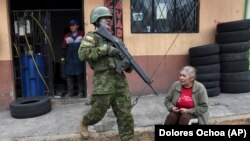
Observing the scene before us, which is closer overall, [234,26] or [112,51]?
[112,51]

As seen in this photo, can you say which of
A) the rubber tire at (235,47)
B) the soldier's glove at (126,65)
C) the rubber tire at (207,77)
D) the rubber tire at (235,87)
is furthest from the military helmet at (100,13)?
the rubber tire at (235,87)

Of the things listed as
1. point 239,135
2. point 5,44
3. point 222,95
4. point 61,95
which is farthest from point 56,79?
point 239,135

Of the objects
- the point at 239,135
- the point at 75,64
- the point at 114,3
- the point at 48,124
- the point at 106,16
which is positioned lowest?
the point at 48,124

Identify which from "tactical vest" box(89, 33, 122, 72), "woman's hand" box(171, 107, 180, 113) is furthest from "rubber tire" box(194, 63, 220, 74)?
"tactical vest" box(89, 33, 122, 72)

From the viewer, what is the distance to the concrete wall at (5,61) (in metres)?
5.94

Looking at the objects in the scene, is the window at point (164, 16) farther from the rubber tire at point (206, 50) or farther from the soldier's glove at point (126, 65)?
the soldier's glove at point (126, 65)

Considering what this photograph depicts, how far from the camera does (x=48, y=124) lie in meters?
5.12

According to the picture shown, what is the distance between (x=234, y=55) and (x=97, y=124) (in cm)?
349

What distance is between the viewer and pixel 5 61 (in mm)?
6043

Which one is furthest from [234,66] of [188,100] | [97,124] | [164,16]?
[97,124]

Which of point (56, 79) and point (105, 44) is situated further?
point (56, 79)

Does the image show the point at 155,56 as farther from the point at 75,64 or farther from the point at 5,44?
the point at 5,44

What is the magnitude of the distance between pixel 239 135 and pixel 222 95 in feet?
12.0

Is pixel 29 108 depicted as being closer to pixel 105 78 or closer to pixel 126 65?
pixel 105 78
